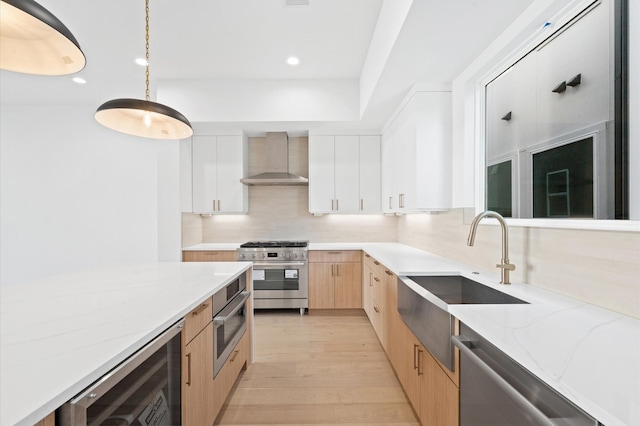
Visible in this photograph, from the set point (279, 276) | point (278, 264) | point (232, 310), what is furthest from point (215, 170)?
point (232, 310)

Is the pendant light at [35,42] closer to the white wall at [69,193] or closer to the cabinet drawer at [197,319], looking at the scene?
the cabinet drawer at [197,319]

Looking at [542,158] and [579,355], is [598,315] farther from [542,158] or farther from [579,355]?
[542,158]

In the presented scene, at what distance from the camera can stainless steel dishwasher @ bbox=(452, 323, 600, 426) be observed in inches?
25.5

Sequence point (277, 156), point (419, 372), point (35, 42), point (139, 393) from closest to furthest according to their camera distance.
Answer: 1. point (139, 393)
2. point (35, 42)
3. point (419, 372)
4. point (277, 156)

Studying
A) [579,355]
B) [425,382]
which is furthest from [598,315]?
[425,382]

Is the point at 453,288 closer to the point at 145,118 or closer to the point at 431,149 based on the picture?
the point at 431,149

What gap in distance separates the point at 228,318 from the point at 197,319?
34cm

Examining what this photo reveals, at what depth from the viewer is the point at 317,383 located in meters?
2.08

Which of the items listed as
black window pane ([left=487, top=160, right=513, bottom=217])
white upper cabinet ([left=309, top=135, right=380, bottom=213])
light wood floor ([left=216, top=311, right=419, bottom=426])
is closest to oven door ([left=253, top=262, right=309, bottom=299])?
light wood floor ([left=216, top=311, right=419, bottom=426])

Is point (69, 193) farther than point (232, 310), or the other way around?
point (69, 193)

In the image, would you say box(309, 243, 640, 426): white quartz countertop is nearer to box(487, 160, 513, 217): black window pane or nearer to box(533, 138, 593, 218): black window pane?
box(533, 138, 593, 218): black window pane

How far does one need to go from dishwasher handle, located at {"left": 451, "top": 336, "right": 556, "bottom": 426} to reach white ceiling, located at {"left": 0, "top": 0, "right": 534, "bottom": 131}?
1644 mm

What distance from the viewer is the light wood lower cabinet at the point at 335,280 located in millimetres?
3451

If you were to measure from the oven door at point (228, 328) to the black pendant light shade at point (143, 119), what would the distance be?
1.22 metres
